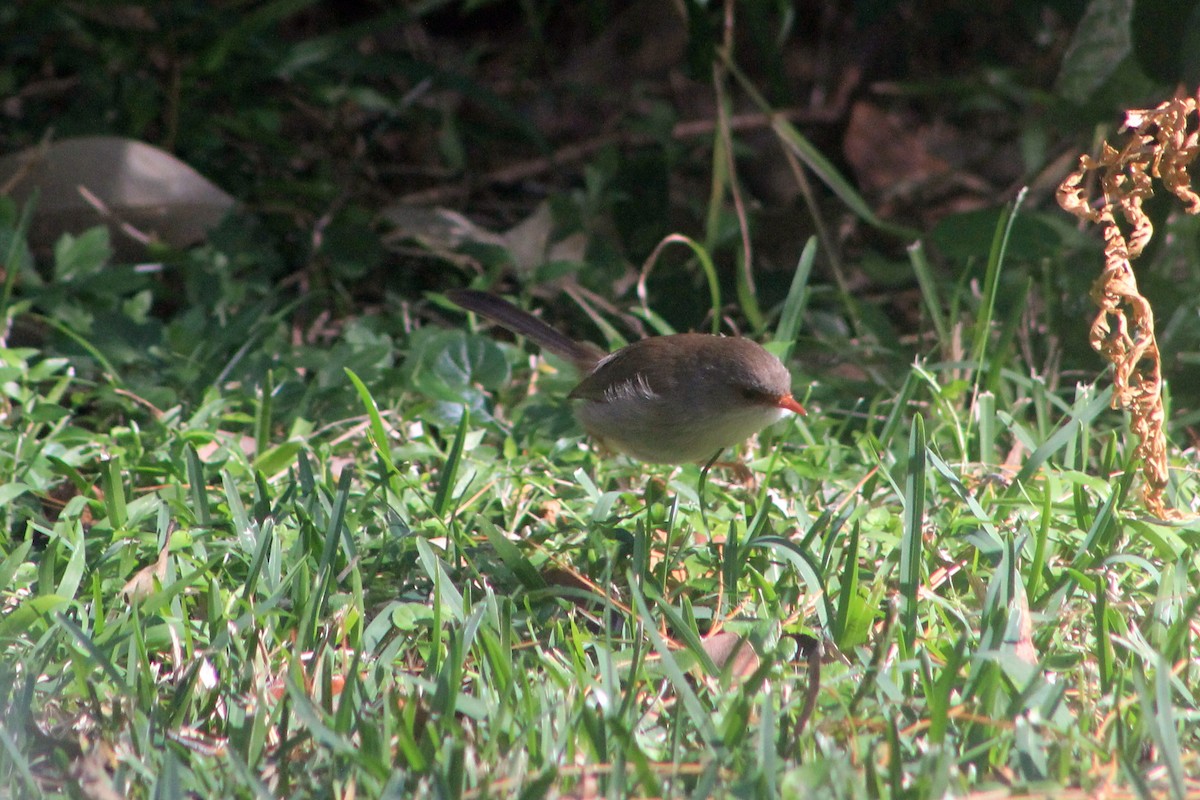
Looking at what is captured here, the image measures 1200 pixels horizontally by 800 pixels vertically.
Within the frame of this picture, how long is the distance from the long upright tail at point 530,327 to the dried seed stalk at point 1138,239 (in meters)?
1.75

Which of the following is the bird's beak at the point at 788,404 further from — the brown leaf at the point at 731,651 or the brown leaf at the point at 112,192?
the brown leaf at the point at 112,192

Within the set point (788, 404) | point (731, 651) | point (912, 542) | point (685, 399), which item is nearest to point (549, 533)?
point (685, 399)

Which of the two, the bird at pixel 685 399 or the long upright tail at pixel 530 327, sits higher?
the bird at pixel 685 399

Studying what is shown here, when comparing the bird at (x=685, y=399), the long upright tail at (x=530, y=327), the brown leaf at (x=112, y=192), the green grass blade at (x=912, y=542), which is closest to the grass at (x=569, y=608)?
the green grass blade at (x=912, y=542)

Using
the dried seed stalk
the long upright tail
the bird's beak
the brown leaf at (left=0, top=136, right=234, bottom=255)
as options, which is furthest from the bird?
the brown leaf at (left=0, top=136, right=234, bottom=255)

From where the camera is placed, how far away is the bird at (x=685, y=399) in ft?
11.7

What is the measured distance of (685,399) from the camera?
3619 mm

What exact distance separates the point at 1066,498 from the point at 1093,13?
1.88 metres

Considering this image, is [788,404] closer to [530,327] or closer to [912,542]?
[912,542]

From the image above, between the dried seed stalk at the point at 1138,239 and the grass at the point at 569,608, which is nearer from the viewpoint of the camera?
the grass at the point at 569,608

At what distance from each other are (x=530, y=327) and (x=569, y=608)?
156cm

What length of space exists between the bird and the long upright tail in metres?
0.42

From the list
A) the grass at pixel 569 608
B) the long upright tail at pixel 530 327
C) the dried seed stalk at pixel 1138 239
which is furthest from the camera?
the long upright tail at pixel 530 327

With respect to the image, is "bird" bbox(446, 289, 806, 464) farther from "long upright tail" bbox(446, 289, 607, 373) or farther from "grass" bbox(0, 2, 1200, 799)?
"long upright tail" bbox(446, 289, 607, 373)
